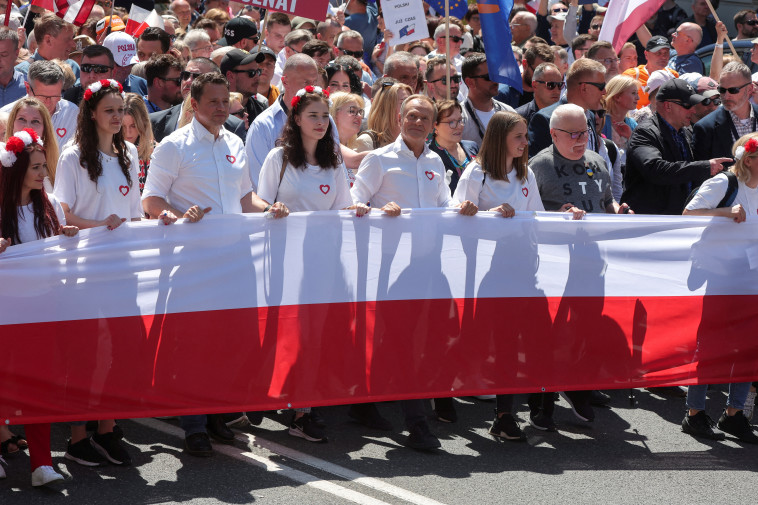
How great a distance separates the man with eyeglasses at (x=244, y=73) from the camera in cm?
885

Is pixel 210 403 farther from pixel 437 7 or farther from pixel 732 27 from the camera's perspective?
pixel 732 27

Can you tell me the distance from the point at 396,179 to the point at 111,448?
239 cm

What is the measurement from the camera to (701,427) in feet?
23.0

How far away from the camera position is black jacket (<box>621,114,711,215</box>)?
27.2ft

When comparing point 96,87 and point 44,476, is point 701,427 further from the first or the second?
point 96,87

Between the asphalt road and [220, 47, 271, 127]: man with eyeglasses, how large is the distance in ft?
9.57

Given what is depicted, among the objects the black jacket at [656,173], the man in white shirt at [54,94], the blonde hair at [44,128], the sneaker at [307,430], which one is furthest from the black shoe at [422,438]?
the man in white shirt at [54,94]

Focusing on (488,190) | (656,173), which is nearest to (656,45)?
(656,173)

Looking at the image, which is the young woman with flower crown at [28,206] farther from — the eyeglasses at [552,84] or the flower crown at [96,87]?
the eyeglasses at [552,84]

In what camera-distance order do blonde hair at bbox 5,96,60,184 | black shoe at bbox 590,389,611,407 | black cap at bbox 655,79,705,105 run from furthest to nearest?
black cap at bbox 655,79,705,105 < black shoe at bbox 590,389,611,407 < blonde hair at bbox 5,96,60,184

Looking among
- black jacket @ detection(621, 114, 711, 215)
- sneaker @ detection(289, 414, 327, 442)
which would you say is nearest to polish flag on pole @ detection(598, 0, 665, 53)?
black jacket @ detection(621, 114, 711, 215)

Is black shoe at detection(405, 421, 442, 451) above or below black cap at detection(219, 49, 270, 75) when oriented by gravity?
below

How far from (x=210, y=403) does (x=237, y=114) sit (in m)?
3.04

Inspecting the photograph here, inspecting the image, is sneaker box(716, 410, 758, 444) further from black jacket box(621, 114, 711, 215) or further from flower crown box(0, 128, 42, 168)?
flower crown box(0, 128, 42, 168)
